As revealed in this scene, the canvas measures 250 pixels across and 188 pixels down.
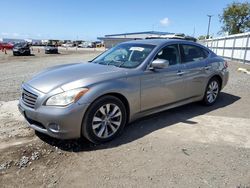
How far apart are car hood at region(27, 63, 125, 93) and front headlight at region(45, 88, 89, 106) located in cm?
18

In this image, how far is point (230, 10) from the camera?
1638 inches

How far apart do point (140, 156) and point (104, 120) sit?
799mm

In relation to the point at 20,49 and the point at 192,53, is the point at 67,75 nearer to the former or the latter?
the point at 192,53

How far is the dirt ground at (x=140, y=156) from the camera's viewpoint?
2.96 meters

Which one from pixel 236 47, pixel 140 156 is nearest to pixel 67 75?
pixel 140 156

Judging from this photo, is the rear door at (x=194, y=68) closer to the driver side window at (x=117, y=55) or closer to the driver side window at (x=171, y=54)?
the driver side window at (x=171, y=54)

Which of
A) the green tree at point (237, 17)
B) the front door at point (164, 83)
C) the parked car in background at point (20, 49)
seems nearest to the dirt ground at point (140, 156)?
Result: the front door at point (164, 83)

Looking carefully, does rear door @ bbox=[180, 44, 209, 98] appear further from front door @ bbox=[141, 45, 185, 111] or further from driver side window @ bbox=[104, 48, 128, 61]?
driver side window @ bbox=[104, 48, 128, 61]

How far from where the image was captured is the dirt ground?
2.96 metres

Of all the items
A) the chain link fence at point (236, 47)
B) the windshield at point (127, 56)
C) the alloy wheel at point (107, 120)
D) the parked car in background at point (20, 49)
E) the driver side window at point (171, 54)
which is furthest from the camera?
the parked car in background at point (20, 49)

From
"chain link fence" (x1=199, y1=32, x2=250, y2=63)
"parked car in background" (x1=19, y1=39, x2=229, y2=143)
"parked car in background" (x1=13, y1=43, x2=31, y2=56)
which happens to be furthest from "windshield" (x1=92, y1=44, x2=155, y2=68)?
"parked car in background" (x1=13, y1=43, x2=31, y2=56)

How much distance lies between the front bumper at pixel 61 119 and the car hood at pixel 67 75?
34cm

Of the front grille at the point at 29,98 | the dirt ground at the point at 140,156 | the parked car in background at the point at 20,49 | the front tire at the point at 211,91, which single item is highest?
the front grille at the point at 29,98

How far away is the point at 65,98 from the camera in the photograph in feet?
11.3
